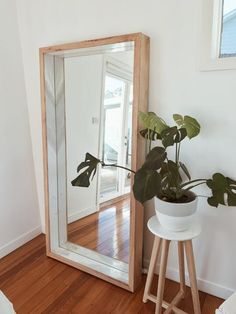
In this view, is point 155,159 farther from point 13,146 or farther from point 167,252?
point 13,146

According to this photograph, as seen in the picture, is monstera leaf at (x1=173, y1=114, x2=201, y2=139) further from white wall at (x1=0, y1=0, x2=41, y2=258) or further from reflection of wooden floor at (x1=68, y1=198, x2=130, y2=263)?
white wall at (x1=0, y1=0, x2=41, y2=258)

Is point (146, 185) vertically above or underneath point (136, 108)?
underneath

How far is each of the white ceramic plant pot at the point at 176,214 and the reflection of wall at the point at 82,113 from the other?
0.90m

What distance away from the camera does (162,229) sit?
4.81 feet

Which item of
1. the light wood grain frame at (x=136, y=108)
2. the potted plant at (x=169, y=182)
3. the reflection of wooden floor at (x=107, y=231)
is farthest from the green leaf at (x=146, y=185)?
the reflection of wooden floor at (x=107, y=231)

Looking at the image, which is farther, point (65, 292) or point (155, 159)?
point (65, 292)

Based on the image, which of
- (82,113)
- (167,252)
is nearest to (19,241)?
(82,113)

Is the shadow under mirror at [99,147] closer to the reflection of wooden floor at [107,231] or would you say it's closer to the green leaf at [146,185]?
the reflection of wooden floor at [107,231]

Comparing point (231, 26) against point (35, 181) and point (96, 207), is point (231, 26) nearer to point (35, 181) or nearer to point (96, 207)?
point (96, 207)

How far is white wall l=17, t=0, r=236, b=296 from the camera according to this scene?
1.53m

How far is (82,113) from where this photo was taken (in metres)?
2.15

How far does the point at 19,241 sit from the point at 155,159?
5.78 feet

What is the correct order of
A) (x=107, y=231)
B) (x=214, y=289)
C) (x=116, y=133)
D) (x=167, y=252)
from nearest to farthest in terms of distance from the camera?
1. (x=167, y=252)
2. (x=214, y=289)
3. (x=116, y=133)
4. (x=107, y=231)

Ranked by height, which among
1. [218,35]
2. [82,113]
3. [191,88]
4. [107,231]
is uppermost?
[218,35]
